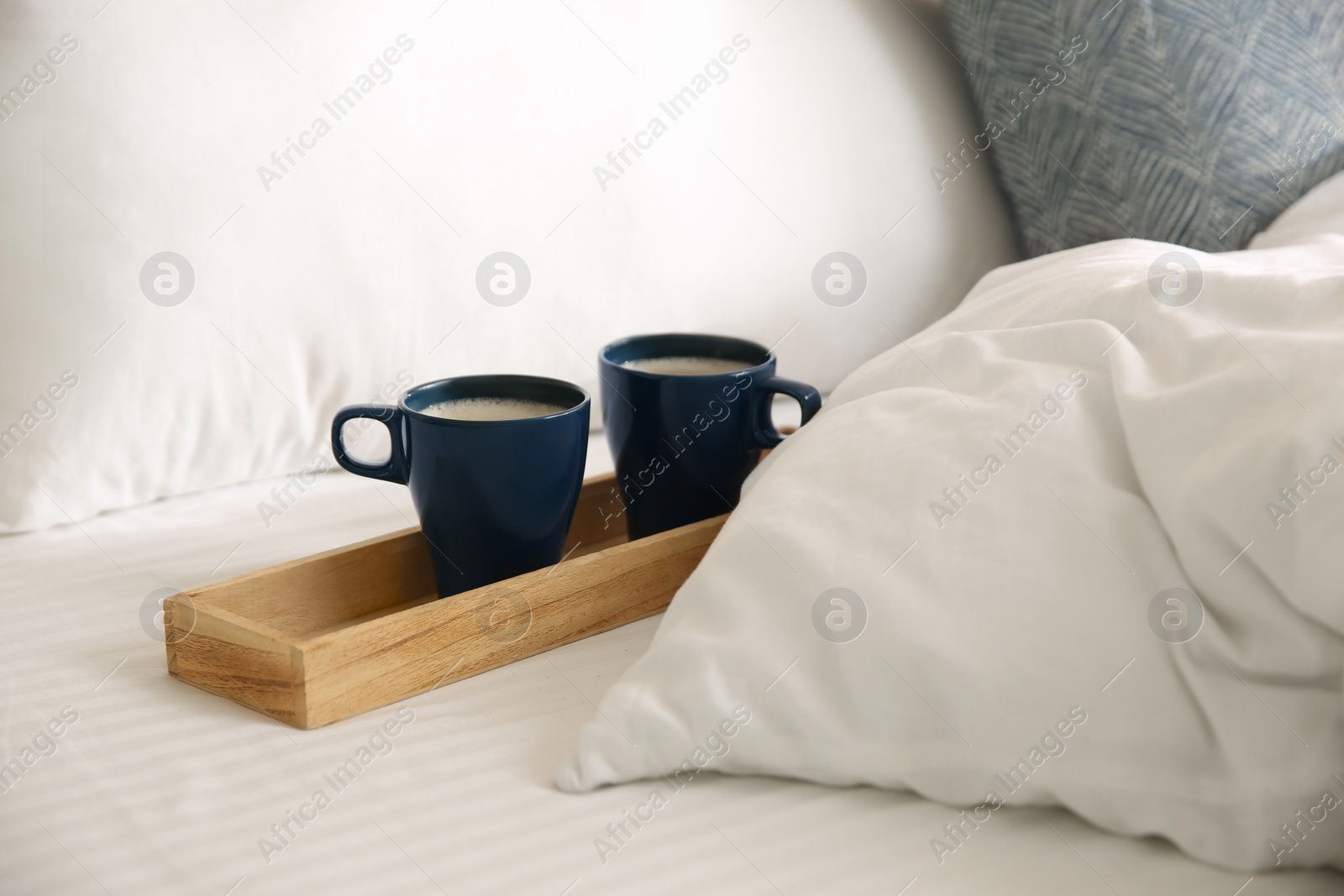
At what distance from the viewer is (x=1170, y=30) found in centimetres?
92

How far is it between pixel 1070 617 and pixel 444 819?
26cm

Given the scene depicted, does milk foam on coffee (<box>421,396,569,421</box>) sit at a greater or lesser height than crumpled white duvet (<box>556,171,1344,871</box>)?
greater

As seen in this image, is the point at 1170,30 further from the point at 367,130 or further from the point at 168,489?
the point at 168,489

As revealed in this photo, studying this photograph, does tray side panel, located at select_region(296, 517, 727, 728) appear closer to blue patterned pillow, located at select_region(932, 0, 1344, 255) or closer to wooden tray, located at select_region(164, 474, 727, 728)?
wooden tray, located at select_region(164, 474, 727, 728)

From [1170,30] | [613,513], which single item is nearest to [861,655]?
[613,513]

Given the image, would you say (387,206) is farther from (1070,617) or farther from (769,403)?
(1070,617)

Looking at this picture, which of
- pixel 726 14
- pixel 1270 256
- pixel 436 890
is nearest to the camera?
pixel 436 890

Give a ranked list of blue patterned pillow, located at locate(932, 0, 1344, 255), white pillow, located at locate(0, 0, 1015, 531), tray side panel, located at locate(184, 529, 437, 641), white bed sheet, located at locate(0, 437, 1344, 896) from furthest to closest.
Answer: blue patterned pillow, located at locate(932, 0, 1344, 255) → white pillow, located at locate(0, 0, 1015, 531) → tray side panel, located at locate(184, 529, 437, 641) → white bed sheet, located at locate(0, 437, 1344, 896)

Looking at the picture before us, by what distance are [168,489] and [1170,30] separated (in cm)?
87

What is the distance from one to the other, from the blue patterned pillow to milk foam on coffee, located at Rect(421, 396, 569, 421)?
24.1 inches

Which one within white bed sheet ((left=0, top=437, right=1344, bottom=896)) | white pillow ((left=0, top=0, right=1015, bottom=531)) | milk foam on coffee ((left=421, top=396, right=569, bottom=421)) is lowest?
white bed sheet ((left=0, top=437, right=1344, bottom=896))

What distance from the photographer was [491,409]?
586 mm

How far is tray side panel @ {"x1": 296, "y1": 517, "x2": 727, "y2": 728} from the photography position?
476 mm

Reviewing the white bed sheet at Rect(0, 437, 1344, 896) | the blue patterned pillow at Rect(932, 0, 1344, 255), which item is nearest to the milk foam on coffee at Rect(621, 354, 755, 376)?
the white bed sheet at Rect(0, 437, 1344, 896)
